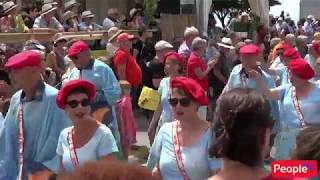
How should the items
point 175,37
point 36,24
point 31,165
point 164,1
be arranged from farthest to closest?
point 164,1 → point 175,37 → point 36,24 → point 31,165

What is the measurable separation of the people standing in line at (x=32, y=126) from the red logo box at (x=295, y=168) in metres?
2.39

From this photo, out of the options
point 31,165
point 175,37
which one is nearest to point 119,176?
point 31,165

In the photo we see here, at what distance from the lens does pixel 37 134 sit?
4.82 metres

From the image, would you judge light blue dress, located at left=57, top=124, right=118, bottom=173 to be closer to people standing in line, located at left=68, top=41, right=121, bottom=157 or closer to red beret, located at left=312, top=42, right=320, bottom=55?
people standing in line, located at left=68, top=41, right=121, bottom=157

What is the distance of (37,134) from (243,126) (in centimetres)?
249

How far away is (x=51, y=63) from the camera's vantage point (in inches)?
390

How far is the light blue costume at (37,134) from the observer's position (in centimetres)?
478

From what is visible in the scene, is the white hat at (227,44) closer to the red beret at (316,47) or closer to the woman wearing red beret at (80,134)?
the red beret at (316,47)

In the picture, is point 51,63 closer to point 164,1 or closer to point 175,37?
point 175,37

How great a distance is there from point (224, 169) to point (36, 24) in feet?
32.6

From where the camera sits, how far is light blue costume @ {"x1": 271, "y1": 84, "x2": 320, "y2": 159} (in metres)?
5.93

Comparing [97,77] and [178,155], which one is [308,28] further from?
[178,155]

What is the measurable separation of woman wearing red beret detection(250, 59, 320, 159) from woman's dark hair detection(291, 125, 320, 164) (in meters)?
3.13

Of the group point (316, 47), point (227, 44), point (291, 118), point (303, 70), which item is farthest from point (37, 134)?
point (227, 44)
